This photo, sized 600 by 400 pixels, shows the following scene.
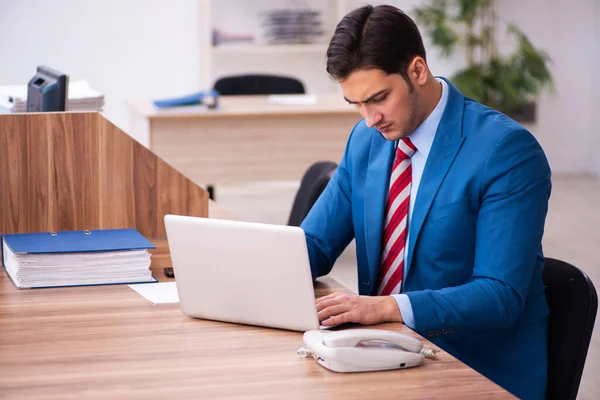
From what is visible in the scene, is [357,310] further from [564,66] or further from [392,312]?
[564,66]

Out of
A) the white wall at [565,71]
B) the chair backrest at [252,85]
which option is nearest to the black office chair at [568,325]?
the chair backrest at [252,85]

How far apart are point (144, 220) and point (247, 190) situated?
5177mm

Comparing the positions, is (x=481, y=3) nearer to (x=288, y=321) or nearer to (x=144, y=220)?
(x=144, y=220)

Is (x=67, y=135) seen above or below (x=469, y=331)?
above

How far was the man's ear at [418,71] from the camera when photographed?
194 centimetres

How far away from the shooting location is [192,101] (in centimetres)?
506

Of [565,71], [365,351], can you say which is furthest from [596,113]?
[365,351]

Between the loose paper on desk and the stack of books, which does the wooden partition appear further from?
the loose paper on desk

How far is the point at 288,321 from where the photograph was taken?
5.65ft

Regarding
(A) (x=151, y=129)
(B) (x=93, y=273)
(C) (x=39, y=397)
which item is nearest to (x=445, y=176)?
(B) (x=93, y=273)

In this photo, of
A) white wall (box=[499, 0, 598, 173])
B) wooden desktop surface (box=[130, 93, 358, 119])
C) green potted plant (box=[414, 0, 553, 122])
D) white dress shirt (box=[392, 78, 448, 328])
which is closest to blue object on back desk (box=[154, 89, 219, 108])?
wooden desktop surface (box=[130, 93, 358, 119])

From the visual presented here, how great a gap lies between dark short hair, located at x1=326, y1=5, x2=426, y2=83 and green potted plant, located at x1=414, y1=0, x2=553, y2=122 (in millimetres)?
5498

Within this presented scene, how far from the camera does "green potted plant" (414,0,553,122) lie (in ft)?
24.0

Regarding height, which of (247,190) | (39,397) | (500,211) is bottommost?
(247,190)
